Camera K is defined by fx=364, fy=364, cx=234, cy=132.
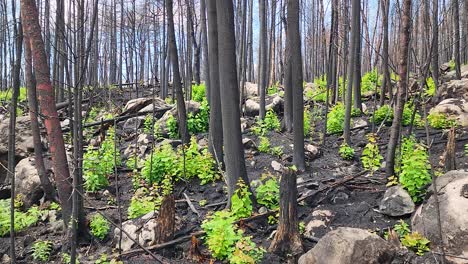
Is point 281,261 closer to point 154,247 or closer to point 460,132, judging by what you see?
point 154,247

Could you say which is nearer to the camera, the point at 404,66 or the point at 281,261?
the point at 281,261

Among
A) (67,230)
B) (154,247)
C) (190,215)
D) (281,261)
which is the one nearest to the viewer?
(281,261)

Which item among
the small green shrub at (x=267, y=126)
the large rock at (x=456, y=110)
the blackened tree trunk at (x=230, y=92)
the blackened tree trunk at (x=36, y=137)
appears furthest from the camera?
the small green shrub at (x=267, y=126)

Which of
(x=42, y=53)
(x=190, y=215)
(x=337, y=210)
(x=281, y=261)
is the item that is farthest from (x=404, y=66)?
(x=42, y=53)

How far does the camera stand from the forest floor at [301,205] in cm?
549

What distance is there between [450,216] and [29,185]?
7944 millimetres

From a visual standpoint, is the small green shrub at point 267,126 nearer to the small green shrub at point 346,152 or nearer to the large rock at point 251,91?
the small green shrub at point 346,152

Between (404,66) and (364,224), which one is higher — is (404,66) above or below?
above

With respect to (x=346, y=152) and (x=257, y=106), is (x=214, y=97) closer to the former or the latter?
(x=346, y=152)

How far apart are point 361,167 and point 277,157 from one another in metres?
2.06

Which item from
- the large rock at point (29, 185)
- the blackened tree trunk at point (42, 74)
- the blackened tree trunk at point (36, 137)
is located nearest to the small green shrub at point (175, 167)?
the blackened tree trunk at point (36, 137)

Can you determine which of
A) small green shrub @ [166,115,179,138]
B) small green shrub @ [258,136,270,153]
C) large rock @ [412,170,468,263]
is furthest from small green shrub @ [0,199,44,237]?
large rock @ [412,170,468,263]

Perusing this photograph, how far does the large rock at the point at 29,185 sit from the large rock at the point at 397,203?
6938 millimetres

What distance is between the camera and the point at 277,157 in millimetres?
9117
